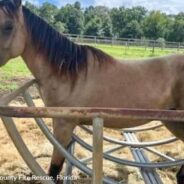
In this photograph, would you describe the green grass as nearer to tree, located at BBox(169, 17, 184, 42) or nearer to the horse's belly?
the horse's belly

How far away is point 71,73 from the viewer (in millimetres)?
2842

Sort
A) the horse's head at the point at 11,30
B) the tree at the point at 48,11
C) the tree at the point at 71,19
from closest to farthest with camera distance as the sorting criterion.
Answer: the horse's head at the point at 11,30, the tree at the point at 71,19, the tree at the point at 48,11

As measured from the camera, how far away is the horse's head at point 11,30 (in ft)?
8.86

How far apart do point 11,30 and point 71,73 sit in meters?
0.51

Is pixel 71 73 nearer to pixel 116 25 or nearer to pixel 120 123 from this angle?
pixel 120 123

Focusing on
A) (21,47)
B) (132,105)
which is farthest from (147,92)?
(21,47)

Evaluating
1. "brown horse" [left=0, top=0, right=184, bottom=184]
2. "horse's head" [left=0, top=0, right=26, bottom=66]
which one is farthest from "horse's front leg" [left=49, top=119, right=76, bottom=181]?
"horse's head" [left=0, top=0, right=26, bottom=66]

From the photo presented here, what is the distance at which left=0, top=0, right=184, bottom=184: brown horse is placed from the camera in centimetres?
277

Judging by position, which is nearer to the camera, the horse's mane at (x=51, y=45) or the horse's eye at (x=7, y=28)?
the horse's eye at (x=7, y=28)

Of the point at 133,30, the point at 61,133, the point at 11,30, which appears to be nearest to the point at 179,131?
the point at 61,133

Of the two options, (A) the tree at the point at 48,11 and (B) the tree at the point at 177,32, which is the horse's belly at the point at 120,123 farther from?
(A) the tree at the point at 48,11

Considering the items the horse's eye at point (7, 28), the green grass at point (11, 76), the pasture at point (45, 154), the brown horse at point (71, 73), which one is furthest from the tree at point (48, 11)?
the horse's eye at point (7, 28)

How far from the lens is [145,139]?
4770 millimetres

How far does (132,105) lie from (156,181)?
57 cm
